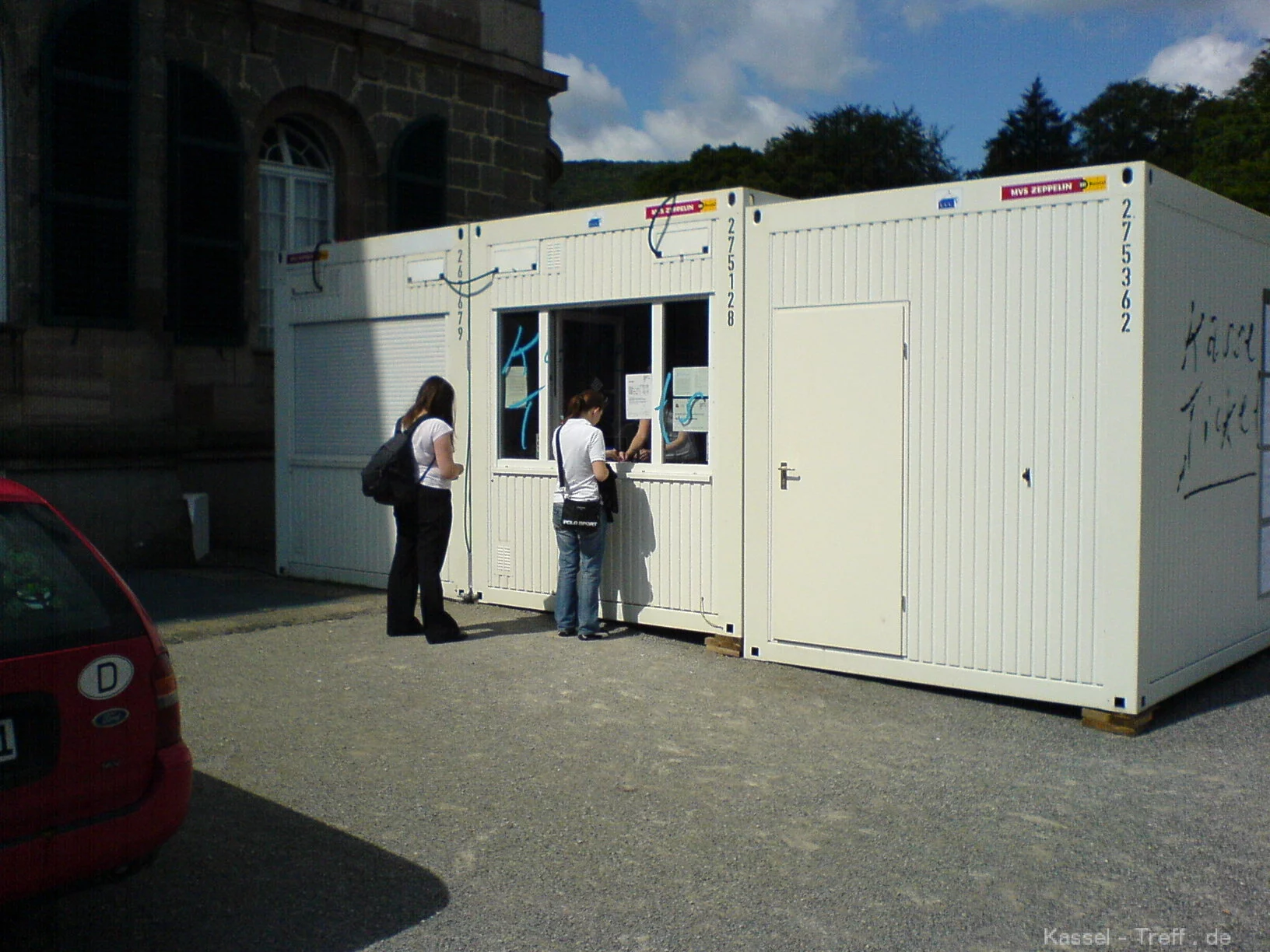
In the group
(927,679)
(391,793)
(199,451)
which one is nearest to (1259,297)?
(927,679)

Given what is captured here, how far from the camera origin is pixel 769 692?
7.38 m

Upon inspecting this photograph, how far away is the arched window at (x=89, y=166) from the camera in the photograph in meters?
11.9

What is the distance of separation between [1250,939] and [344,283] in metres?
8.64

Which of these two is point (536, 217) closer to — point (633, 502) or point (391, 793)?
point (633, 502)

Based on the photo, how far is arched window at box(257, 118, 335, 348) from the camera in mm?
14641

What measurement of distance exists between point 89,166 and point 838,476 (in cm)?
828

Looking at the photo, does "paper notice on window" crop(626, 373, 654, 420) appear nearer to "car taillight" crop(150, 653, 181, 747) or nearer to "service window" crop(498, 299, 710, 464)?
"service window" crop(498, 299, 710, 464)

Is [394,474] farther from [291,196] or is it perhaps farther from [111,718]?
[291,196]

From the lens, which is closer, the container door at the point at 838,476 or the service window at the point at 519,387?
the container door at the point at 838,476

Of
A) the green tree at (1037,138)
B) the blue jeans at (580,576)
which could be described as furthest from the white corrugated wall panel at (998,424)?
the green tree at (1037,138)

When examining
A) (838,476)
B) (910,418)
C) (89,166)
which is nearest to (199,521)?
(89,166)

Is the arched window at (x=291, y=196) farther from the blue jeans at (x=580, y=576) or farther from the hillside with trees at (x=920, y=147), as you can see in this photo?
the hillside with trees at (x=920, y=147)

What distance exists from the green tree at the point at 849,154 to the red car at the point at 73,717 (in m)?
56.2

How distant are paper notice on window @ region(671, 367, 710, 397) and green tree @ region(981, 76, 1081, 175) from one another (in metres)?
57.2
